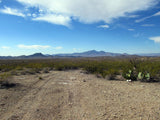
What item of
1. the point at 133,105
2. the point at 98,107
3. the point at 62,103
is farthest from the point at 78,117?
the point at 133,105

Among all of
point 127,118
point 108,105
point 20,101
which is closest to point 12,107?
point 20,101

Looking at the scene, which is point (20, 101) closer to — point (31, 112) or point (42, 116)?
point (31, 112)

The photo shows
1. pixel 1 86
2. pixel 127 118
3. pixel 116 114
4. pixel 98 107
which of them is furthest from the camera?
pixel 1 86

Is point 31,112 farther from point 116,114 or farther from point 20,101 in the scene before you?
point 116,114

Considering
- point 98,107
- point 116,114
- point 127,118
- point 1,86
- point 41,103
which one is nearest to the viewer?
point 127,118

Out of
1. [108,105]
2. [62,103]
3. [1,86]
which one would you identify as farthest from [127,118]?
[1,86]

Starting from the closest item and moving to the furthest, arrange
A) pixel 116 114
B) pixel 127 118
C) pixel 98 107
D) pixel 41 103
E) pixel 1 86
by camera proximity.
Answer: pixel 127 118 → pixel 116 114 → pixel 98 107 → pixel 41 103 → pixel 1 86

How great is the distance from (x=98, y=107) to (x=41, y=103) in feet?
9.49

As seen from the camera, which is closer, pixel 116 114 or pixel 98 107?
pixel 116 114

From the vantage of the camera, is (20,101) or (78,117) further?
(20,101)

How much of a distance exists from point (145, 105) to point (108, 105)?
1.76m

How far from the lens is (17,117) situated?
520 cm

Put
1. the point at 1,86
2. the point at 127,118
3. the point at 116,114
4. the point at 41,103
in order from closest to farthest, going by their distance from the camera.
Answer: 1. the point at 127,118
2. the point at 116,114
3. the point at 41,103
4. the point at 1,86

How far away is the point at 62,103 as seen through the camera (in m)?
6.79
